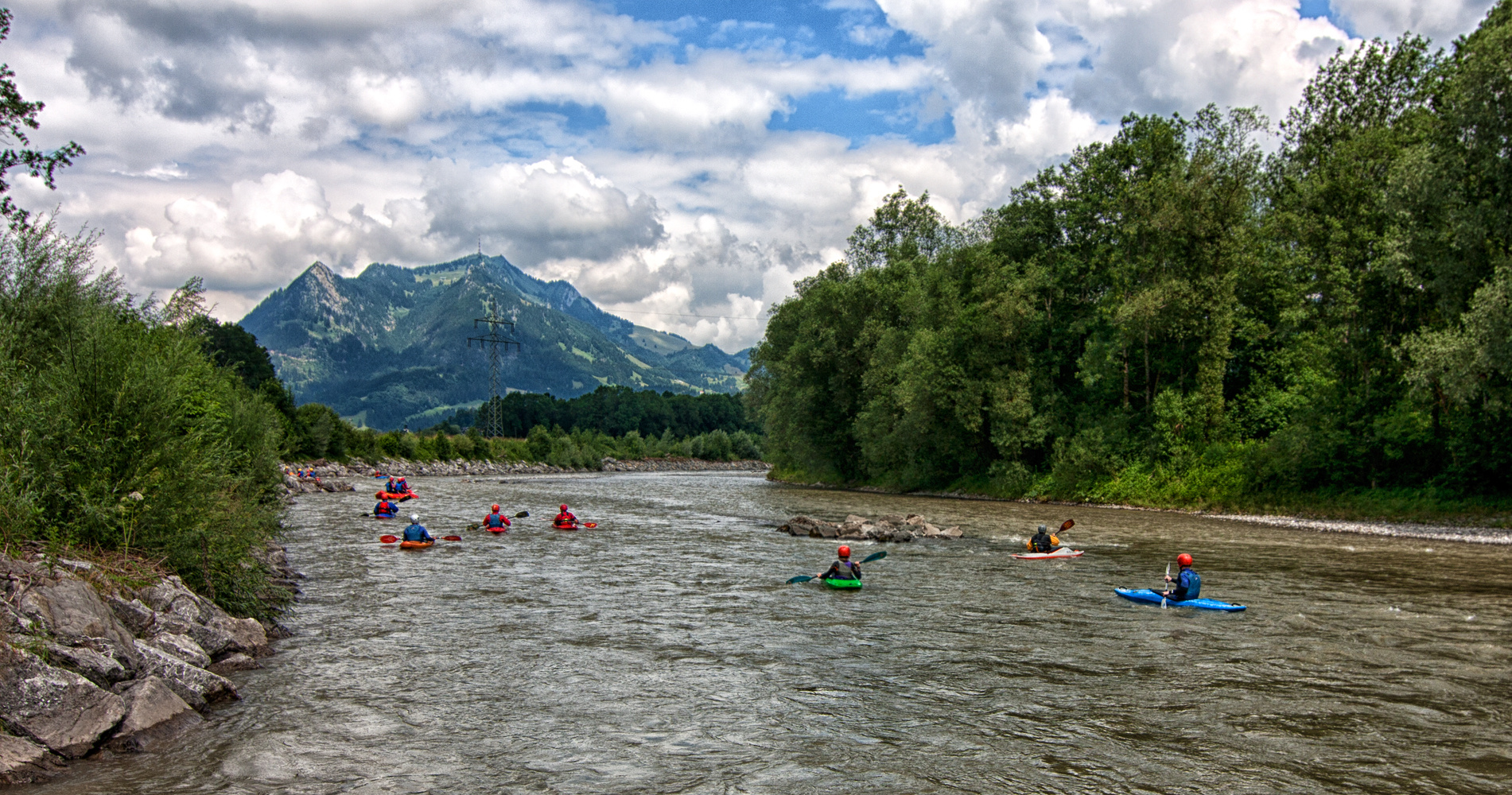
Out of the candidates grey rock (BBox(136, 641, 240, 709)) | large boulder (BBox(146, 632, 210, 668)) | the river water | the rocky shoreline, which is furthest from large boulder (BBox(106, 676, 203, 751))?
large boulder (BBox(146, 632, 210, 668))

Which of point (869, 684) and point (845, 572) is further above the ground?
point (845, 572)

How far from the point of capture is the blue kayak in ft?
60.1

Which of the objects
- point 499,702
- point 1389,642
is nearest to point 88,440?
point 499,702

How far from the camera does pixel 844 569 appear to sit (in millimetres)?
21766

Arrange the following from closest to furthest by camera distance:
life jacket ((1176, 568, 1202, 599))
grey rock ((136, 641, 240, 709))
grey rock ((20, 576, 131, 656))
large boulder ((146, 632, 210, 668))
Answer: grey rock ((20, 576, 131, 656)) → grey rock ((136, 641, 240, 709)) → large boulder ((146, 632, 210, 668)) → life jacket ((1176, 568, 1202, 599))

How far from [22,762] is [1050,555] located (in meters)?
24.5

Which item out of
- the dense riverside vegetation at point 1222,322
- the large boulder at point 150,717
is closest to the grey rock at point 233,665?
the large boulder at point 150,717

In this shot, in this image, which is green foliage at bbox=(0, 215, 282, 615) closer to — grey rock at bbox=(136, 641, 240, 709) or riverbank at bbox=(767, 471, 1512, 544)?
grey rock at bbox=(136, 641, 240, 709)

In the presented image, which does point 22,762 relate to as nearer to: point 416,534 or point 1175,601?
point 1175,601

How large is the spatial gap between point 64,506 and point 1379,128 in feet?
155

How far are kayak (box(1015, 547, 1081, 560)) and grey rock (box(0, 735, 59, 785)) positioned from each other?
2378cm

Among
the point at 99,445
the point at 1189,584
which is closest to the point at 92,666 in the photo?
the point at 99,445

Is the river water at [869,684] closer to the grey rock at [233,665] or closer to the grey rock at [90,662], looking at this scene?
the grey rock at [233,665]

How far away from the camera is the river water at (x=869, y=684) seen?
31.1 feet
